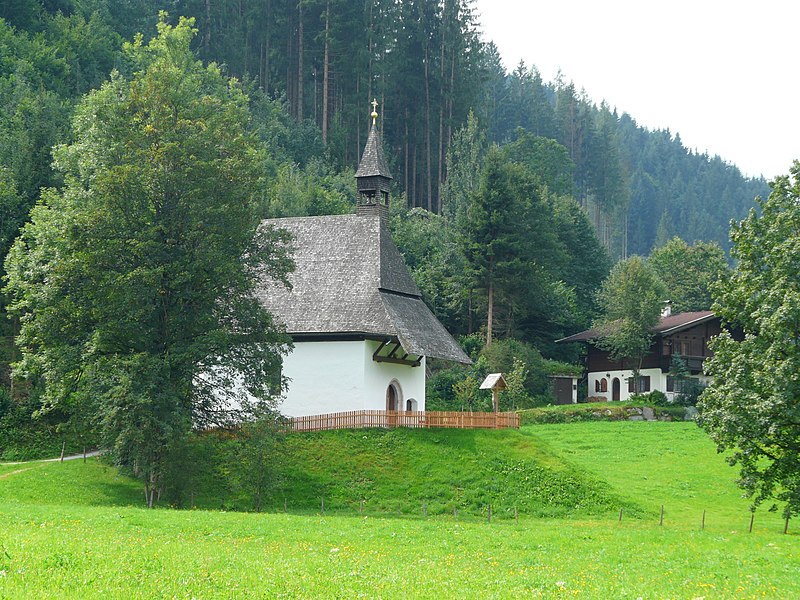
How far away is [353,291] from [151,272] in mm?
13281

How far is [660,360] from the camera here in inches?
2613

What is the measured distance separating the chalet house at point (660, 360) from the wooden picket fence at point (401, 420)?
90.1 ft

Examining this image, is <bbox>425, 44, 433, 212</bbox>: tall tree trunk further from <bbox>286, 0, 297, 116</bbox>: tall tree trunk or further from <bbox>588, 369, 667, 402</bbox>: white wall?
<bbox>588, 369, 667, 402</bbox>: white wall

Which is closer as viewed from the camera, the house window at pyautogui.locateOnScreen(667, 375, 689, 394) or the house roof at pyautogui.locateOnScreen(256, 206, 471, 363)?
the house roof at pyautogui.locateOnScreen(256, 206, 471, 363)

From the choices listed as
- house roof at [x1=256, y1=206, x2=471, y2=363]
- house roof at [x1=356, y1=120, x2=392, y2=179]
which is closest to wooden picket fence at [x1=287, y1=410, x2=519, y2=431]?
house roof at [x1=256, y1=206, x2=471, y2=363]

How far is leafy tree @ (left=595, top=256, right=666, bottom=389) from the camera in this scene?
2559 inches

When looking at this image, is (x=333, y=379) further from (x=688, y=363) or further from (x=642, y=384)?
(x=642, y=384)

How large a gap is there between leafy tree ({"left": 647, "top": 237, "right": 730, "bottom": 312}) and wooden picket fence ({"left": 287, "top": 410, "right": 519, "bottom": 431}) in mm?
49829

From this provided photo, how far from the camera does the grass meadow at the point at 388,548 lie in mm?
14078

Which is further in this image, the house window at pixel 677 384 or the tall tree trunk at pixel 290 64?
the tall tree trunk at pixel 290 64

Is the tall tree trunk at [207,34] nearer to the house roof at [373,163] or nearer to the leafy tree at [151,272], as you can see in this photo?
the house roof at [373,163]

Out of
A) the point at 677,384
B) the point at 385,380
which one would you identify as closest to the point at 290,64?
the point at 677,384

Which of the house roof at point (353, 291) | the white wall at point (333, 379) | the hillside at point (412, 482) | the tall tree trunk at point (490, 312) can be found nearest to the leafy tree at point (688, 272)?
the tall tree trunk at point (490, 312)

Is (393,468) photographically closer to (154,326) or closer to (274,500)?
(274,500)
